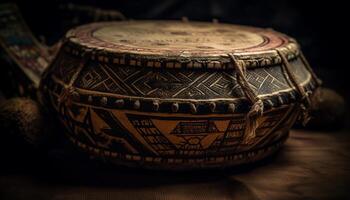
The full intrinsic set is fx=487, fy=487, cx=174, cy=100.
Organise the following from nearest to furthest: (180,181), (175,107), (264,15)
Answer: (175,107) → (180,181) → (264,15)

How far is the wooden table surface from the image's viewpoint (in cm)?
165

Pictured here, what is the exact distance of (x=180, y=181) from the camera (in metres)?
1.74

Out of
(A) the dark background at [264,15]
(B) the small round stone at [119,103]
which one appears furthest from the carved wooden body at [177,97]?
(A) the dark background at [264,15]

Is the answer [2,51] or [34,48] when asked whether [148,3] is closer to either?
[34,48]

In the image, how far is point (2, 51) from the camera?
2.27 metres

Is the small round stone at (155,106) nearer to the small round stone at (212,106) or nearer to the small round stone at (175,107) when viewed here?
the small round stone at (175,107)

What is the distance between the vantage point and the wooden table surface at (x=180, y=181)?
1.65 metres

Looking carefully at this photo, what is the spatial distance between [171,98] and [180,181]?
1.09 ft

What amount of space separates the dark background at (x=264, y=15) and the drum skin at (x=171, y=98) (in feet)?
3.59

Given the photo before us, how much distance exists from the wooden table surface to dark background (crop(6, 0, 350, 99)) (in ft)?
3.74

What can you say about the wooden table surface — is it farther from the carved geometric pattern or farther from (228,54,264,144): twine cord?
the carved geometric pattern

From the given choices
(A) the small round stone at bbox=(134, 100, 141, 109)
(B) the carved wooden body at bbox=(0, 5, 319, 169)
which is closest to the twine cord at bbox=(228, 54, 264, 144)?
(B) the carved wooden body at bbox=(0, 5, 319, 169)

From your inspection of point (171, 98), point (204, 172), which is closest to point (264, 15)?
point (204, 172)

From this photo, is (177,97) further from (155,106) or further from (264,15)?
(264,15)
